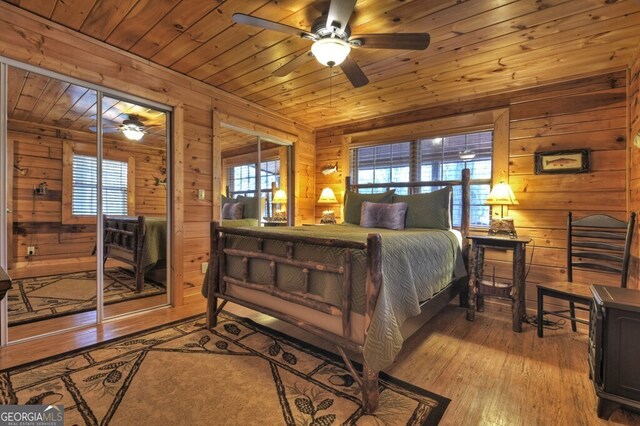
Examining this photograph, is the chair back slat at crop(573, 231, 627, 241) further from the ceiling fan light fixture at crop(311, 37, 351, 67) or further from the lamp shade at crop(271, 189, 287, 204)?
the lamp shade at crop(271, 189, 287, 204)

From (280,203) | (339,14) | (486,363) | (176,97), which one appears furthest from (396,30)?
(280,203)

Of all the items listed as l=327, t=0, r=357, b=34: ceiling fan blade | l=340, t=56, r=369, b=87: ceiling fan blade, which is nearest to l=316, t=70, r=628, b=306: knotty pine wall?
l=340, t=56, r=369, b=87: ceiling fan blade

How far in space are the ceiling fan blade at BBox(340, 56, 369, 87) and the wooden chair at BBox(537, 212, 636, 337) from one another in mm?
2232

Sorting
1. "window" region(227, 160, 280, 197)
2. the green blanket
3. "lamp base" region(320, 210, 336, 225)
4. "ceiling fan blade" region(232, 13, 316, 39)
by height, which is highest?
"ceiling fan blade" region(232, 13, 316, 39)

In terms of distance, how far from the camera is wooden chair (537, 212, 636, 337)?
2273mm

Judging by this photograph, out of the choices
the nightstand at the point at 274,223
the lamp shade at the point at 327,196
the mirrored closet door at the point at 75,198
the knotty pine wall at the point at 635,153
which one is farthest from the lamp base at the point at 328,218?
the knotty pine wall at the point at 635,153

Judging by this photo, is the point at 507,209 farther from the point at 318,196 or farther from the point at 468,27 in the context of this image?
the point at 318,196

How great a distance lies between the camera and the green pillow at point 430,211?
10.2ft

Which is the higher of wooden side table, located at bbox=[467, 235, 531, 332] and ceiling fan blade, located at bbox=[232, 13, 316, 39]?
ceiling fan blade, located at bbox=[232, 13, 316, 39]

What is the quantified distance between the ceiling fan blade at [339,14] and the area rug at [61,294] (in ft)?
9.44

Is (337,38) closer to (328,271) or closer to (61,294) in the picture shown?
(328,271)

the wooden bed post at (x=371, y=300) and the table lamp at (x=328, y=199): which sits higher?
the table lamp at (x=328, y=199)

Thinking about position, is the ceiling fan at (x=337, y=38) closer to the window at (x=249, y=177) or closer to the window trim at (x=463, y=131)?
the window trim at (x=463, y=131)

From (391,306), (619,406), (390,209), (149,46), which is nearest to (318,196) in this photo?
(390,209)
